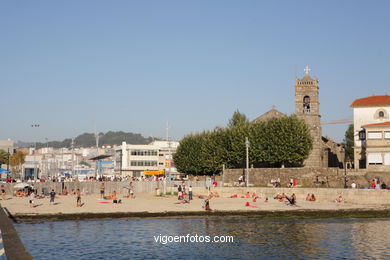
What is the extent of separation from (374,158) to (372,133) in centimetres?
400

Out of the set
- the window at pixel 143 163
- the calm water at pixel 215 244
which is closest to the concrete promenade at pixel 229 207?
the calm water at pixel 215 244

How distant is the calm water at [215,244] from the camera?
1141 inches

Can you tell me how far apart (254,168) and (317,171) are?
411 inches

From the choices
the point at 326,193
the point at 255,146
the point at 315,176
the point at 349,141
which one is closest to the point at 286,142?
the point at 255,146

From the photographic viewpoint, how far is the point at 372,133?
74.4 meters

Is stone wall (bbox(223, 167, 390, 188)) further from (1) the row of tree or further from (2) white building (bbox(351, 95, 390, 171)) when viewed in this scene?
(2) white building (bbox(351, 95, 390, 171))

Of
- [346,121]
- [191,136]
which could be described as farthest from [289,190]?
[346,121]

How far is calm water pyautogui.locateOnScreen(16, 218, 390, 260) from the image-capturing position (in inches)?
1141

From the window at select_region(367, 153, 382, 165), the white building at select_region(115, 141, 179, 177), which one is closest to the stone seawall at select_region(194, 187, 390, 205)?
the window at select_region(367, 153, 382, 165)

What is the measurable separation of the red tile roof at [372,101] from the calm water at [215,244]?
41444 mm

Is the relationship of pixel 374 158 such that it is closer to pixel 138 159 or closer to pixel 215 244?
pixel 215 244

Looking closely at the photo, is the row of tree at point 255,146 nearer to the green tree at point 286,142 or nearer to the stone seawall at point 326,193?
the green tree at point 286,142

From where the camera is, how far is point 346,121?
189 metres

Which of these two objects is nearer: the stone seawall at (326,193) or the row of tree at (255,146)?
the stone seawall at (326,193)
